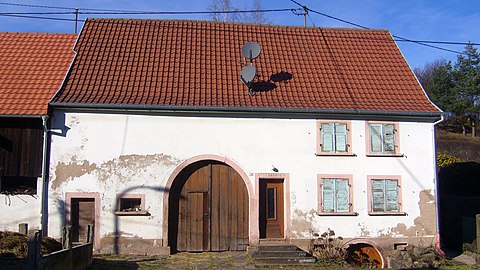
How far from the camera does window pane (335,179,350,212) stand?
15.7m

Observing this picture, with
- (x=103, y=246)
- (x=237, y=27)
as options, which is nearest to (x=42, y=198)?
(x=103, y=246)

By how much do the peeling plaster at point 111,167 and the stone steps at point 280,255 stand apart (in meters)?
3.75

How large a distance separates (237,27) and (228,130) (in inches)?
210

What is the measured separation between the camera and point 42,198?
1483 centimetres

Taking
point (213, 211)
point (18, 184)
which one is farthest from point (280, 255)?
point (18, 184)

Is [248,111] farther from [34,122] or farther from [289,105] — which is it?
[34,122]

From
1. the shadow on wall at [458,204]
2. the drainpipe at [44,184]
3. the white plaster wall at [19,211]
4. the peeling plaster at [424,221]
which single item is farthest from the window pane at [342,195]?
the white plaster wall at [19,211]

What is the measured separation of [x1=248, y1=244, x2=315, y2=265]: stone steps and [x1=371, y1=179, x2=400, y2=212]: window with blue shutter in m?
2.94

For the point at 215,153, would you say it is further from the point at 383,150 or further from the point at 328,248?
the point at 383,150

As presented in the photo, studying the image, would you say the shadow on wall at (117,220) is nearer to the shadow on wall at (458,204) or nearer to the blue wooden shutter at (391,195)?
the blue wooden shutter at (391,195)

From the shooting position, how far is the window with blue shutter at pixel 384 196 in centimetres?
1591

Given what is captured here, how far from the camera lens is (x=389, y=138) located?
1622 centimetres

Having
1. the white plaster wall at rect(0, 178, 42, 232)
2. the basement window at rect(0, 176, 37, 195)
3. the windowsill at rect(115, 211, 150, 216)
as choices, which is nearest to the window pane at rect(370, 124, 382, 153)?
the windowsill at rect(115, 211, 150, 216)

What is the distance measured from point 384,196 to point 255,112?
16.2 feet
